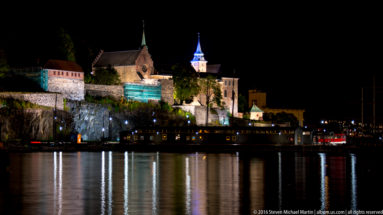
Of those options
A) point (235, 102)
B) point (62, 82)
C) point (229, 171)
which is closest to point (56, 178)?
point (229, 171)

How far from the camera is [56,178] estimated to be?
154 feet

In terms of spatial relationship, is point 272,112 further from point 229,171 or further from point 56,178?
point 56,178

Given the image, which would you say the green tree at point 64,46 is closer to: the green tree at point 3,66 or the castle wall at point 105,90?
the castle wall at point 105,90

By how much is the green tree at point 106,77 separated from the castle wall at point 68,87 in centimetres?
948

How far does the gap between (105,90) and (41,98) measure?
15.4 metres

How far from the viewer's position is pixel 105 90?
99.3 meters

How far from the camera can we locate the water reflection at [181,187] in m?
33.3

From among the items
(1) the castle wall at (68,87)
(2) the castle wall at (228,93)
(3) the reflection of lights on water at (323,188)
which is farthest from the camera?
(2) the castle wall at (228,93)

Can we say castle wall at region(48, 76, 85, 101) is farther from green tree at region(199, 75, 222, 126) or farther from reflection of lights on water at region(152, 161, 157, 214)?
reflection of lights on water at region(152, 161, 157, 214)

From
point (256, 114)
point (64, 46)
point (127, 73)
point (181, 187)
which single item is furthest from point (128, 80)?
point (181, 187)

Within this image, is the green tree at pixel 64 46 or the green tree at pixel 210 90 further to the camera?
the green tree at pixel 210 90

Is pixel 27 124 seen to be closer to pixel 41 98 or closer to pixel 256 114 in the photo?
pixel 41 98

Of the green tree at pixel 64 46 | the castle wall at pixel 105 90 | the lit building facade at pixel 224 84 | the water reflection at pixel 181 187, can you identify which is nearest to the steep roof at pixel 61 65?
the castle wall at pixel 105 90

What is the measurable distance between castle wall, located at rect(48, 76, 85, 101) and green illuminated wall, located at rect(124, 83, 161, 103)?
1030cm
